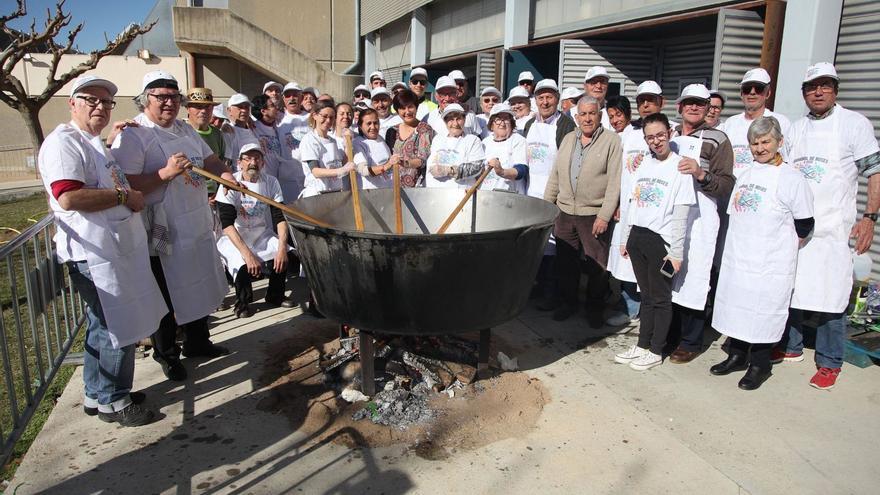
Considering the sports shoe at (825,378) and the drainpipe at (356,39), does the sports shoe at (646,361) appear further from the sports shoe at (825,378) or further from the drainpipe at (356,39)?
the drainpipe at (356,39)

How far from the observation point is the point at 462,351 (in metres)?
4.15

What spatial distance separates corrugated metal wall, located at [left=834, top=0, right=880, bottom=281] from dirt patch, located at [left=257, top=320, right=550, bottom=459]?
13.6 ft

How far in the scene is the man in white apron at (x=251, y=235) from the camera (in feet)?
16.6

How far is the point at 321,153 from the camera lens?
17.2ft

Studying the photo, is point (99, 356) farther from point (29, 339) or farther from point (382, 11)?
point (382, 11)

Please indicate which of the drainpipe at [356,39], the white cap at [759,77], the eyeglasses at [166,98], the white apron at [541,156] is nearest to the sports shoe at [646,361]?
the white apron at [541,156]

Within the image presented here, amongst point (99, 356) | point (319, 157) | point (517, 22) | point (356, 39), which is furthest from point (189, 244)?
point (356, 39)

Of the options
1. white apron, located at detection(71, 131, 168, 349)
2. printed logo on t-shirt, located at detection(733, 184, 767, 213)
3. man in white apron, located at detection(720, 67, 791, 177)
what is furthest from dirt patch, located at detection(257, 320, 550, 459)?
man in white apron, located at detection(720, 67, 791, 177)

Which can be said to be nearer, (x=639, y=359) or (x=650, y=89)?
(x=639, y=359)

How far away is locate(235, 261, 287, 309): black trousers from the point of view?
5.20m

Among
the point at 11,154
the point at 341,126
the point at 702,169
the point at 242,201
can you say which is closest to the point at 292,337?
the point at 242,201

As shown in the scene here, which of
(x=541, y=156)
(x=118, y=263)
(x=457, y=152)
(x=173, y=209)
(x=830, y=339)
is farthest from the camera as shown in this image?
(x=541, y=156)

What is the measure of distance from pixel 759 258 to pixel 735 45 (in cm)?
346

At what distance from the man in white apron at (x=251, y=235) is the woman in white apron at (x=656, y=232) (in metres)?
2.92
